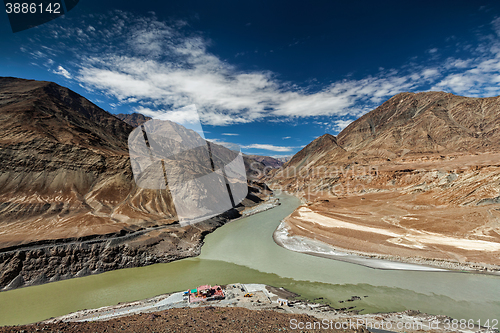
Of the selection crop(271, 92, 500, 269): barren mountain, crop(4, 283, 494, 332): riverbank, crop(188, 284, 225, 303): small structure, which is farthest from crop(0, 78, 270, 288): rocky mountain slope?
crop(271, 92, 500, 269): barren mountain

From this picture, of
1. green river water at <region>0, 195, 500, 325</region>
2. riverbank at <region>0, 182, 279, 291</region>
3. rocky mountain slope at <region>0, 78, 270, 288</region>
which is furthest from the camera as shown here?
rocky mountain slope at <region>0, 78, 270, 288</region>

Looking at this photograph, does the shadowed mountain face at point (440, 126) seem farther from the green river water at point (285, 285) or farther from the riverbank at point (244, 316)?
the riverbank at point (244, 316)

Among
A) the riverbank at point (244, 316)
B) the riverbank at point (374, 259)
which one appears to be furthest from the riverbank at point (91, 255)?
the riverbank at point (374, 259)

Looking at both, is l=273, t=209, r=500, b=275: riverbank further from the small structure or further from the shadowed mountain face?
the shadowed mountain face

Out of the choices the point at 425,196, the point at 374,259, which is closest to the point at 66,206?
the point at 374,259

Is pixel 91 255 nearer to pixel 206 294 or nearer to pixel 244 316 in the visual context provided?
pixel 206 294
